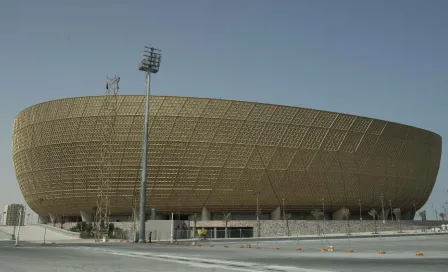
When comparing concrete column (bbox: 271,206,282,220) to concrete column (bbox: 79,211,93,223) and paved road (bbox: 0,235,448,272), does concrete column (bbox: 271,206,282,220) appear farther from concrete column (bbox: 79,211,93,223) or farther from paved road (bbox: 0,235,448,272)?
paved road (bbox: 0,235,448,272)

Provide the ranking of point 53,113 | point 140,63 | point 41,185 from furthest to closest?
point 41,185, point 53,113, point 140,63

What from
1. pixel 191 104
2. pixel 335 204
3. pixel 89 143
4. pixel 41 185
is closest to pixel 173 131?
pixel 191 104

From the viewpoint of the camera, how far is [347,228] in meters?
65.9

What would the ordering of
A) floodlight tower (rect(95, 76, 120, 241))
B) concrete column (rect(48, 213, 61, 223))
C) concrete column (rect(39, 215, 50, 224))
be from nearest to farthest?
floodlight tower (rect(95, 76, 120, 241)) → concrete column (rect(48, 213, 61, 223)) → concrete column (rect(39, 215, 50, 224))

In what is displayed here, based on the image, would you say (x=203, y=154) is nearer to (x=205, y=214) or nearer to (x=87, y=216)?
(x=205, y=214)

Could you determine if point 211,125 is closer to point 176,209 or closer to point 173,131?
point 173,131

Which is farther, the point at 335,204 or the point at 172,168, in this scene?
the point at 335,204

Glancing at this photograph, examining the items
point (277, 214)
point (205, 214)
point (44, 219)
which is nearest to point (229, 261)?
point (205, 214)

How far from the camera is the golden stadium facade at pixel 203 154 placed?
5869cm

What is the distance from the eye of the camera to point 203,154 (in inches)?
2347

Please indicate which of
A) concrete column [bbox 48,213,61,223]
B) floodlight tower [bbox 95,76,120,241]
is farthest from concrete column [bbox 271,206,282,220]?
concrete column [bbox 48,213,61,223]

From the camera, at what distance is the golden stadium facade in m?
58.7

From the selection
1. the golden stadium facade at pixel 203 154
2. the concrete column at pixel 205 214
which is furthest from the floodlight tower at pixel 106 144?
the concrete column at pixel 205 214

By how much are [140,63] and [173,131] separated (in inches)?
650
